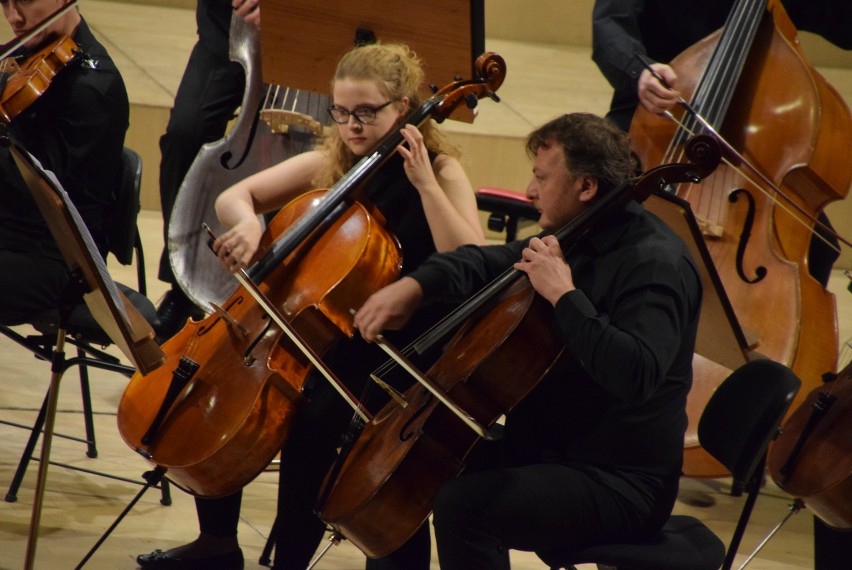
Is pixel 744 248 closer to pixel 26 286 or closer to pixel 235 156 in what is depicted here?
pixel 235 156

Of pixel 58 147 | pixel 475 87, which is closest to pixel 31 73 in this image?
pixel 58 147

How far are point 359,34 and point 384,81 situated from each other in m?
0.31

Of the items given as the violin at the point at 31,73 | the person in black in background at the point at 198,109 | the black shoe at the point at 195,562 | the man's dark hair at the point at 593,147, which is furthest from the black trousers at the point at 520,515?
the person in black in background at the point at 198,109

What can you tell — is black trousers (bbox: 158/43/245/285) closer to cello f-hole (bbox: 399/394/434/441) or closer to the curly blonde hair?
the curly blonde hair

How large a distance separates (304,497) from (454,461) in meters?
0.45

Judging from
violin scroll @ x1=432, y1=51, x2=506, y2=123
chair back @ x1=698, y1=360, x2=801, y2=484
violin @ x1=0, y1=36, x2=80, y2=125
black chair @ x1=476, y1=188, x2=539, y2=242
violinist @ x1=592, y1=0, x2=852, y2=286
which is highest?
violin scroll @ x1=432, y1=51, x2=506, y2=123

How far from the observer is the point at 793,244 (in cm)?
293

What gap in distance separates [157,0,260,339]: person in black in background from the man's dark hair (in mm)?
1534

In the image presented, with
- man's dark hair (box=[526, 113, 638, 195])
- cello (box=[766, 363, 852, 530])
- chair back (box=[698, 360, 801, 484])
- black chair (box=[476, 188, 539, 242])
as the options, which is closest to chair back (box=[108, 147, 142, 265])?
black chair (box=[476, 188, 539, 242])

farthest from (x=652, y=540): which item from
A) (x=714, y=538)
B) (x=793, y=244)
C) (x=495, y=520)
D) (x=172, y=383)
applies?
(x=793, y=244)

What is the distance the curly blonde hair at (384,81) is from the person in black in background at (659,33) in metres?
0.73

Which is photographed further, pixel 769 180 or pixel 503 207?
pixel 503 207

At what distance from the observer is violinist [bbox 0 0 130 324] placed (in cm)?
272

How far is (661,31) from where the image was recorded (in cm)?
339
